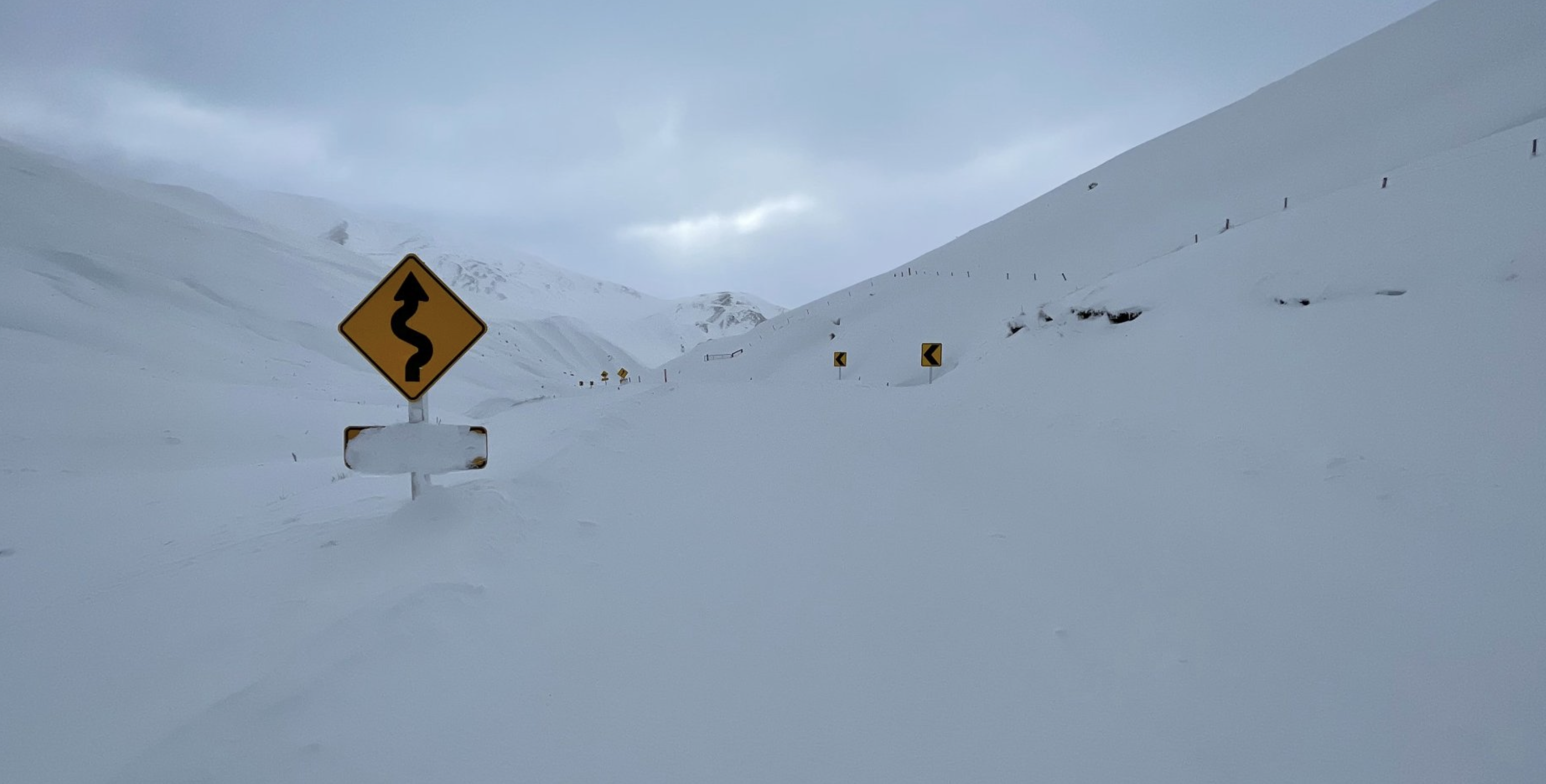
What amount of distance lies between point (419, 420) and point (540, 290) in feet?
402

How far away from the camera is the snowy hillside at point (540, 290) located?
9731 centimetres

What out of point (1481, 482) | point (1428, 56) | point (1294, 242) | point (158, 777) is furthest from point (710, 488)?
point (1428, 56)

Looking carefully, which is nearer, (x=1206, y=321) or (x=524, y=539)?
(x=524, y=539)

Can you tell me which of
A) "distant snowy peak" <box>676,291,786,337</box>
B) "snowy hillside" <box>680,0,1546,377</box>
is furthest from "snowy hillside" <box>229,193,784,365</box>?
"snowy hillside" <box>680,0,1546,377</box>

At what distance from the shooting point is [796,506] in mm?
5262

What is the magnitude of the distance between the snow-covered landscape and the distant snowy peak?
373 ft

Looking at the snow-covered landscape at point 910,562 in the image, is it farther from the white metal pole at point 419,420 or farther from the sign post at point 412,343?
the sign post at point 412,343

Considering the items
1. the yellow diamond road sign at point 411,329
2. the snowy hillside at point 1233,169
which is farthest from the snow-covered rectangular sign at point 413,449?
the snowy hillside at point 1233,169

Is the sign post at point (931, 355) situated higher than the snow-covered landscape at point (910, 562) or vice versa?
the sign post at point (931, 355)

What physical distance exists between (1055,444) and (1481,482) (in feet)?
10.4

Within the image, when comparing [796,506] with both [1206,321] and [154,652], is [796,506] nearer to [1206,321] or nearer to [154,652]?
[154,652]

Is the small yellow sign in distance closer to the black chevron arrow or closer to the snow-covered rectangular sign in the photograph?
the black chevron arrow

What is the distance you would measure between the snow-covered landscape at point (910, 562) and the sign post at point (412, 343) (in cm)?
40

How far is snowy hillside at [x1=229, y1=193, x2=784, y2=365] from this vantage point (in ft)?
319
